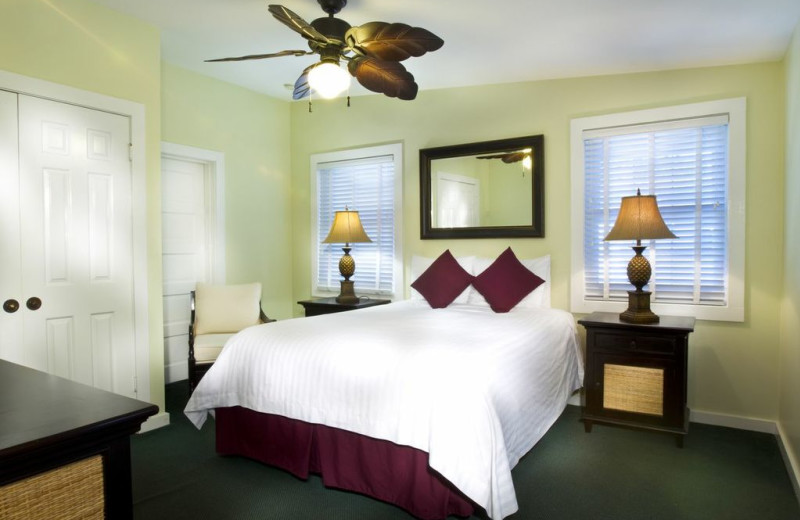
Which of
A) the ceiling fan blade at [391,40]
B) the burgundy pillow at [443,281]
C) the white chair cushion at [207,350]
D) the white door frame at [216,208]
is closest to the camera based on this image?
the ceiling fan blade at [391,40]

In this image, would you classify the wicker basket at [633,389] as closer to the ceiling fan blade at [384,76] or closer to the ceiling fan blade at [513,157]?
the ceiling fan blade at [513,157]

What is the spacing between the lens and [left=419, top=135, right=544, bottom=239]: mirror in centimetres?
417

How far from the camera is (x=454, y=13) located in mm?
2988

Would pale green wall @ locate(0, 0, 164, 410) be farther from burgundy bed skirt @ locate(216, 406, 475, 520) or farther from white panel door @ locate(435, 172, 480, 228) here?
white panel door @ locate(435, 172, 480, 228)

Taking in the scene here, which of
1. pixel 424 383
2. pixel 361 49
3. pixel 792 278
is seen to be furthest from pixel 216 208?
pixel 792 278

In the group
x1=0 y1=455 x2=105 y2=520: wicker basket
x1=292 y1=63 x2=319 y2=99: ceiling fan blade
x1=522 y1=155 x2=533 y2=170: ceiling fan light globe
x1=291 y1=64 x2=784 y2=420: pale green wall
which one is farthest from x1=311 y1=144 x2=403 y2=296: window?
x1=0 y1=455 x2=105 y2=520: wicker basket

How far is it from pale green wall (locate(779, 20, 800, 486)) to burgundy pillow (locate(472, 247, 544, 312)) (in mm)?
1537

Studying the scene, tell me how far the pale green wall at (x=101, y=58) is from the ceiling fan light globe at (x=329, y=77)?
156cm

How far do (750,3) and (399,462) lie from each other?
2.90 m

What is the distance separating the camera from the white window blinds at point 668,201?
3.52 meters

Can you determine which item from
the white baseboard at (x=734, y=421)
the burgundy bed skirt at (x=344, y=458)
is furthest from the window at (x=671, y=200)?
the burgundy bed skirt at (x=344, y=458)

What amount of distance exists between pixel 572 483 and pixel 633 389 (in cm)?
94

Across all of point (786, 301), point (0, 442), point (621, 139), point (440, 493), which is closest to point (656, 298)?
point (786, 301)

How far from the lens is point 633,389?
129 inches
